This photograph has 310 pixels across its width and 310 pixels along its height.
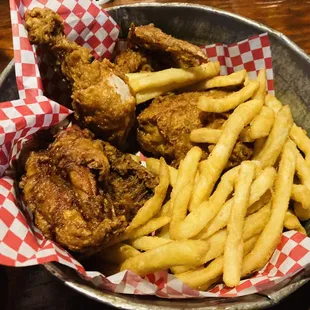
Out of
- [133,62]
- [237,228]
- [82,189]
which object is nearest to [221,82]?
[133,62]

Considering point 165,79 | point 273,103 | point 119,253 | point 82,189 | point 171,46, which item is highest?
point 171,46

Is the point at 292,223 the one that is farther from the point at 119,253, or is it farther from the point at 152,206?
the point at 119,253

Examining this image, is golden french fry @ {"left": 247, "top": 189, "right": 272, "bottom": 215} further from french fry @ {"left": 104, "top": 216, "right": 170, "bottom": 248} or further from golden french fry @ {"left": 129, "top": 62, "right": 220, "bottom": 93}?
golden french fry @ {"left": 129, "top": 62, "right": 220, "bottom": 93}

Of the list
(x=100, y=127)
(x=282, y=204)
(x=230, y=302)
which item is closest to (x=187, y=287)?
(x=230, y=302)

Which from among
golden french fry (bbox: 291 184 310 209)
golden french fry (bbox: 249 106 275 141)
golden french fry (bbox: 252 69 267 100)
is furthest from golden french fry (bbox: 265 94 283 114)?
golden french fry (bbox: 291 184 310 209)

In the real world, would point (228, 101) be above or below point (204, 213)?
above

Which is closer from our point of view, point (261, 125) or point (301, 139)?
point (261, 125)
